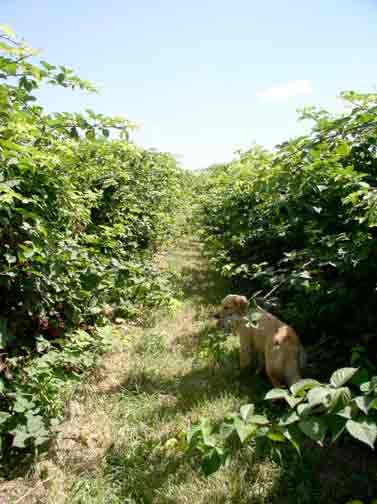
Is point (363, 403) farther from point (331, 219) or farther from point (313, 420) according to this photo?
point (331, 219)

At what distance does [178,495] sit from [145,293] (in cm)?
232

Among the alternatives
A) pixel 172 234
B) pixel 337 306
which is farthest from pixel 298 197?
pixel 172 234

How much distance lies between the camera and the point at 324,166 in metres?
2.36

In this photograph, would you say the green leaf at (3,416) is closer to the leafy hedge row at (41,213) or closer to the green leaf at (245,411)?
the leafy hedge row at (41,213)

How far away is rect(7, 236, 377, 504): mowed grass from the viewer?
76.5 inches

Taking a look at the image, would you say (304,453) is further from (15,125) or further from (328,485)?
(15,125)

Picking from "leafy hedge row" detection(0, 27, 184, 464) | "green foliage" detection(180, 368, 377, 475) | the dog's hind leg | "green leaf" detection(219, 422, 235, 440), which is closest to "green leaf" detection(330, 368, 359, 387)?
"green foliage" detection(180, 368, 377, 475)

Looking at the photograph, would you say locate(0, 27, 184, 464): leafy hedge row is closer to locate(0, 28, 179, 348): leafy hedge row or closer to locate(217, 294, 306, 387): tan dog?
locate(0, 28, 179, 348): leafy hedge row

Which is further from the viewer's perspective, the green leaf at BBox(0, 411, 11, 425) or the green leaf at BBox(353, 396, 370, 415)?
the green leaf at BBox(0, 411, 11, 425)

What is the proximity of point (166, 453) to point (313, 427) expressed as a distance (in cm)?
171

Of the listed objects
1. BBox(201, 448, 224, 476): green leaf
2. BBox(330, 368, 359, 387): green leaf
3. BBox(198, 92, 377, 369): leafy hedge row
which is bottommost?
BBox(201, 448, 224, 476): green leaf

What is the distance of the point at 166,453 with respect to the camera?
230 centimetres

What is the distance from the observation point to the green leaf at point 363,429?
0.85 m

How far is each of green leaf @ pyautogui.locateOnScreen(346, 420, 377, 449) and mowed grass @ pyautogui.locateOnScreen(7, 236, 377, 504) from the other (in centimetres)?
60
